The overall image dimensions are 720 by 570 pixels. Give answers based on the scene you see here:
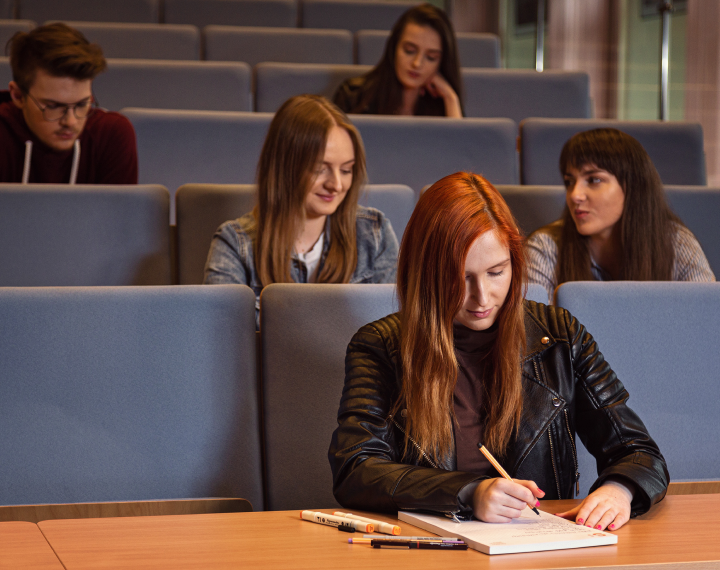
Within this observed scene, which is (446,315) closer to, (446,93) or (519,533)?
(519,533)

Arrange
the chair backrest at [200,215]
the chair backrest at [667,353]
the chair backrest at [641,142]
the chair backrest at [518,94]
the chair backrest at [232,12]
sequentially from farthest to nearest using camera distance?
the chair backrest at [232,12]
the chair backrest at [518,94]
the chair backrest at [641,142]
the chair backrest at [200,215]
the chair backrest at [667,353]

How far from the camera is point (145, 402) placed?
125cm

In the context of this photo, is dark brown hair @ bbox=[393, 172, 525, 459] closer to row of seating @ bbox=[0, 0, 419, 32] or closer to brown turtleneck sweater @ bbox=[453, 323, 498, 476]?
brown turtleneck sweater @ bbox=[453, 323, 498, 476]

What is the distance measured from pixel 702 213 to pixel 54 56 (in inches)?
65.0

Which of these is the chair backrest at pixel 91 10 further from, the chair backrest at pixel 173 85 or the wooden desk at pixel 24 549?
the wooden desk at pixel 24 549

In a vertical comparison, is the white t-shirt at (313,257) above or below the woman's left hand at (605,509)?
above

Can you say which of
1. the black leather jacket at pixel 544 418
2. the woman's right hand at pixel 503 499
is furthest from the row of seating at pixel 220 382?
the woman's right hand at pixel 503 499

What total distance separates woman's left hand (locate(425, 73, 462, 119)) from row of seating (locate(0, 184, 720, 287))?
2.39 ft

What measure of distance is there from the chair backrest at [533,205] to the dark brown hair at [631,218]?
0.19 m

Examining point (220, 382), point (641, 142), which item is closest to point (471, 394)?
point (220, 382)

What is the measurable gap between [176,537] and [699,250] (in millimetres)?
1435

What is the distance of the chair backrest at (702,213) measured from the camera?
81.9 inches

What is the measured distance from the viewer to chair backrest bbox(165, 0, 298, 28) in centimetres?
372

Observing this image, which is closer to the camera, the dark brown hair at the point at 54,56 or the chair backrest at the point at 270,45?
the dark brown hair at the point at 54,56
